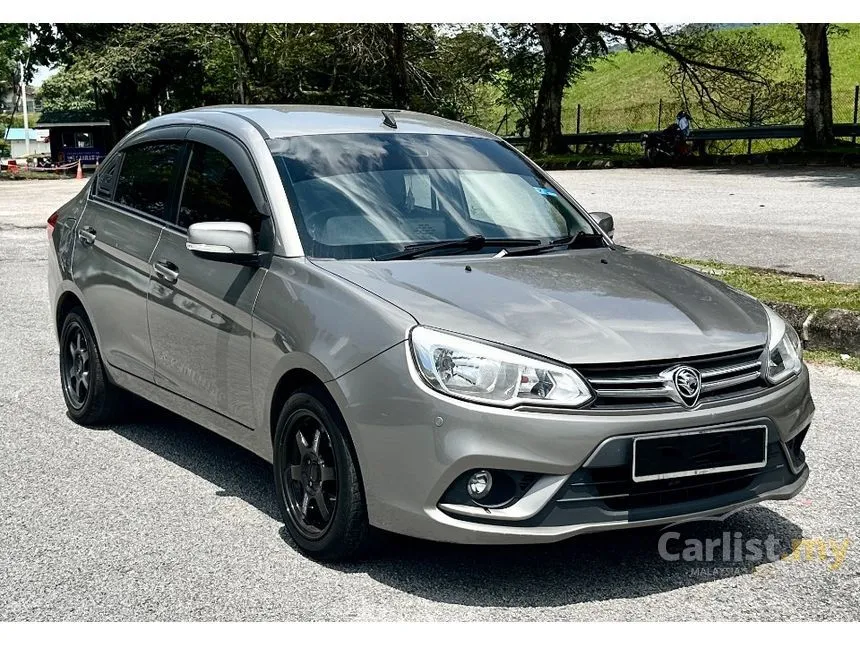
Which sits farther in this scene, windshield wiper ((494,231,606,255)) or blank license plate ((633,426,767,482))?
windshield wiper ((494,231,606,255))

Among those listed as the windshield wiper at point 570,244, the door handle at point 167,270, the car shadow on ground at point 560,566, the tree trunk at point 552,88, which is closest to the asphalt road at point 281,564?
the car shadow on ground at point 560,566

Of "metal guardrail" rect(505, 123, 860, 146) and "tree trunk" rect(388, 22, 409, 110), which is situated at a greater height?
"tree trunk" rect(388, 22, 409, 110)

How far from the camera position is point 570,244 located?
544 cm

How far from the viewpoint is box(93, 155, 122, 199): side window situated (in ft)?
22.2

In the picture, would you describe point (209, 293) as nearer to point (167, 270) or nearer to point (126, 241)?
point (167, 270)

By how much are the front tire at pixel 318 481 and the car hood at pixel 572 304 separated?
0.54 meters

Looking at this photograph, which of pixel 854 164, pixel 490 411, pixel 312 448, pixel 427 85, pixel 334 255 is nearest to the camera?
pixel 490 411

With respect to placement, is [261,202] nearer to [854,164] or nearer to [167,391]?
[167,391]

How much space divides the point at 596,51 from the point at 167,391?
3736cm

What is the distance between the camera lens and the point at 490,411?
13.0ft

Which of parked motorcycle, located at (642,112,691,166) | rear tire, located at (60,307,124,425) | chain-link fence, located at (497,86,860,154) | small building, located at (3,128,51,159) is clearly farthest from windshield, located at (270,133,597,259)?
small building, located at (3,128,51,159)

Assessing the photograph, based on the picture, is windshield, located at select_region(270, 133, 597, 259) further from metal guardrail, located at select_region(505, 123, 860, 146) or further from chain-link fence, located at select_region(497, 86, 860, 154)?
chain-link fence, located at select_region(497, 86, 860, 154)

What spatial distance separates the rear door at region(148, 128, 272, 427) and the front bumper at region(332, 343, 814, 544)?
37.5 inches

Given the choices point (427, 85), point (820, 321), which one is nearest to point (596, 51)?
point (427, 85)
